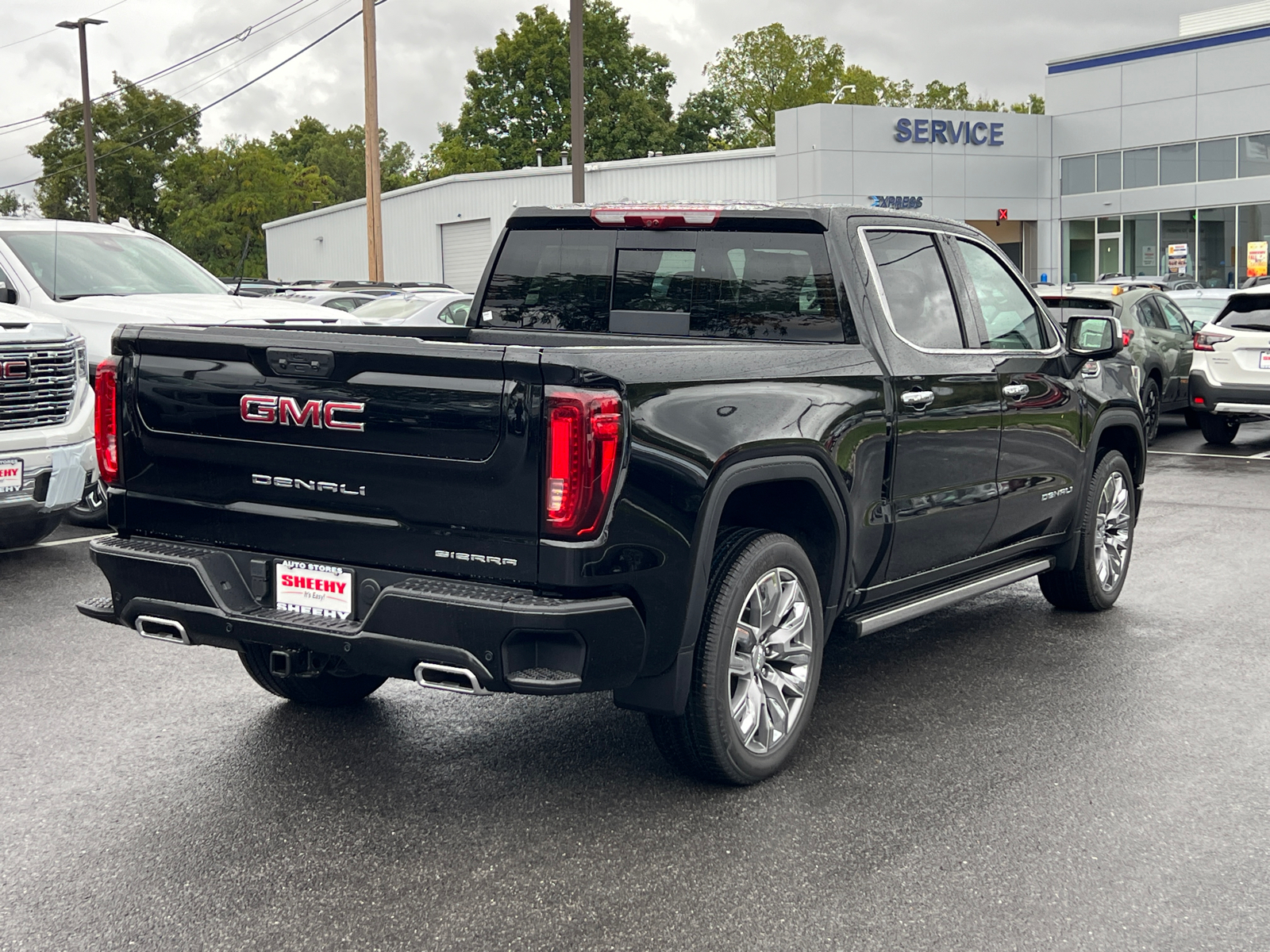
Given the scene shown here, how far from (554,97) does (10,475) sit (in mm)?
70446

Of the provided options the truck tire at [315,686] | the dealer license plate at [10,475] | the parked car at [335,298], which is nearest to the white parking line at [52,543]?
the dealer license plate at [10,475]

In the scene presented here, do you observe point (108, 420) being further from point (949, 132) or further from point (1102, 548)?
point (949, 132)

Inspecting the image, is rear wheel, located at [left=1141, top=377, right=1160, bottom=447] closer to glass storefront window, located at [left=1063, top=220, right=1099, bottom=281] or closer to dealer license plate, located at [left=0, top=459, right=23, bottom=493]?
dealer license plate, located at [left=0, top=459, right=23, bottom=493]

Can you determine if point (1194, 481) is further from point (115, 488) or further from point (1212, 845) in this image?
point (115, 488)

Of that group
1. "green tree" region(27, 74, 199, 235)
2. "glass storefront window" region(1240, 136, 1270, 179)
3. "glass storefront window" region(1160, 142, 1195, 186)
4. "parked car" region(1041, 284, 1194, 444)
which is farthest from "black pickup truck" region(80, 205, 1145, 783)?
"green tree" region(27, 74, 199, 235)

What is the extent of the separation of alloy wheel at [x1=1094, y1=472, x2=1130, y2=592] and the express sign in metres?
37.3

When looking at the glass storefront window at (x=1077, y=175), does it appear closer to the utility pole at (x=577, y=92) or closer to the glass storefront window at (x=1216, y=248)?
the glass storefront window at (x=1216, y=248)

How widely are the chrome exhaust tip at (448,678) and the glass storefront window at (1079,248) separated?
1791 inches

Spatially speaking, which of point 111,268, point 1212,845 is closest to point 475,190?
point 111,268

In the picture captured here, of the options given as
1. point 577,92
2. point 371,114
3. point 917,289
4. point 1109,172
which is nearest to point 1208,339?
point 917,289

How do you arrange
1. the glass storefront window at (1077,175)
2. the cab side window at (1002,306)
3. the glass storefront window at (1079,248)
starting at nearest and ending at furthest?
the cab side window at (1002,306) → the glass storefront window at (1077,175) → the glass storefront window at (1079,248)

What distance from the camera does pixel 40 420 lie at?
8211 mm

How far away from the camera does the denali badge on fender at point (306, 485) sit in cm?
414

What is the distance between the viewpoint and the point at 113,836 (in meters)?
4.24
